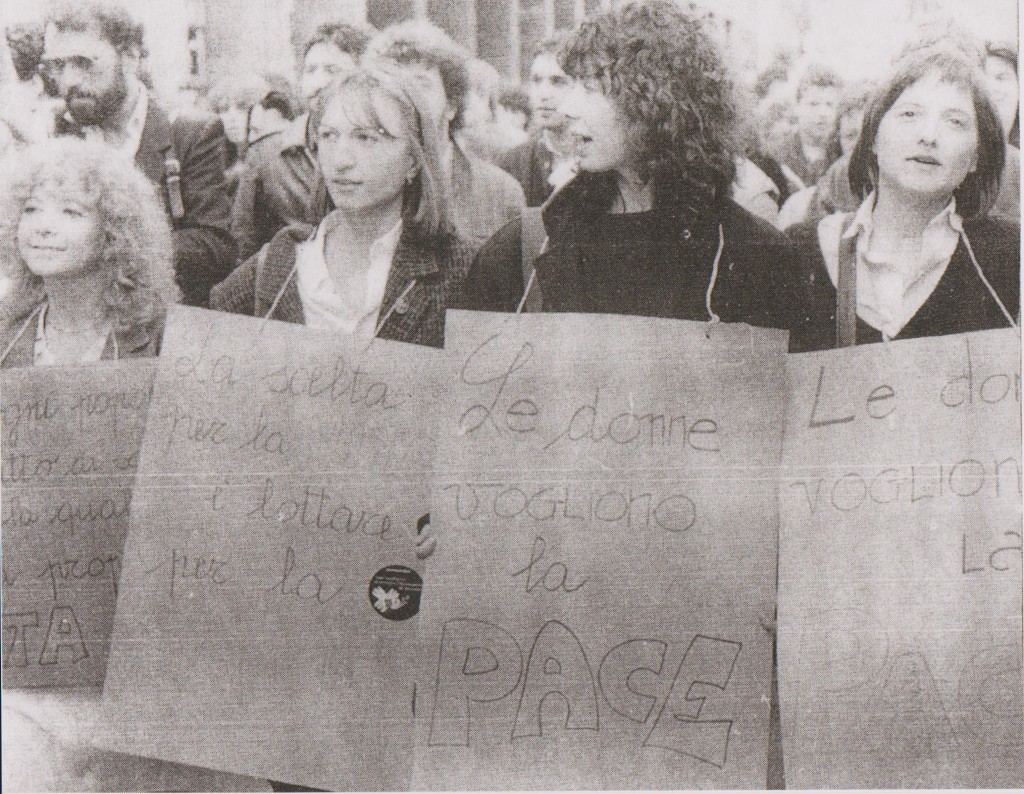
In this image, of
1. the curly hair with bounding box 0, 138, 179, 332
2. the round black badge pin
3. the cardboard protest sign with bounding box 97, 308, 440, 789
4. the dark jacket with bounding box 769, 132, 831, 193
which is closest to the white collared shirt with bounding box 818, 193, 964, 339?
the dark jacket with bounding box 769, 132, 831, 193

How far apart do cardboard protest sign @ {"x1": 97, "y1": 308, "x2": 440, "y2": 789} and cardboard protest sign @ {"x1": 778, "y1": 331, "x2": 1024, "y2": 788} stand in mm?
847

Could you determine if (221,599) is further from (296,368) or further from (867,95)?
(867,95)

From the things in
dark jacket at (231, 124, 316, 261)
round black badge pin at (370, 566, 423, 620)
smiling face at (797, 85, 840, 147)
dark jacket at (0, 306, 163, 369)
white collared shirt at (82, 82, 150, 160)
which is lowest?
round black badge pin at (370, 566, 423, 620)

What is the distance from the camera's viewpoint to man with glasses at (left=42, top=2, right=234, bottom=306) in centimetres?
300

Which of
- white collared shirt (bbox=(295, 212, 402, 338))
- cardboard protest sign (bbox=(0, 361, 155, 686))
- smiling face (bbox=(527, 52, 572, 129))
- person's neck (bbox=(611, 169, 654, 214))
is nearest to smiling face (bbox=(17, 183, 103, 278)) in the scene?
cardboard protest sign (bbox=(0, 361, 155, 686))

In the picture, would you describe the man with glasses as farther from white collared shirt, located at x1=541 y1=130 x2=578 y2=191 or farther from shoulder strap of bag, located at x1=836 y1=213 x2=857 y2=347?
shoulder strap of bag, located at x1=836 y1=213 x2=857 y2=347

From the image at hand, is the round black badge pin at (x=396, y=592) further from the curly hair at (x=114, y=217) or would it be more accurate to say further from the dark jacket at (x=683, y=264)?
the curly hair at (x=114, y=217)

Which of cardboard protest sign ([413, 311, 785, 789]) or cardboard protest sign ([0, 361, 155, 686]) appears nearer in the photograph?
cardboard protest sign ([413, 311, 785, 789])

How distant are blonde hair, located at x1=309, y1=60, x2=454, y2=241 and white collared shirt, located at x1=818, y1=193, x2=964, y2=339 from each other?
2.87 ft

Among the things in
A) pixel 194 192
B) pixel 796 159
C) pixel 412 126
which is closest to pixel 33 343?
pixel 194 192

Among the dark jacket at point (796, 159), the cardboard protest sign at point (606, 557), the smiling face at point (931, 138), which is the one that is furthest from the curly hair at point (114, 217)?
the smiling face at point (931, 138)

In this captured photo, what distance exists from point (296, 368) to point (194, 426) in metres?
0.27

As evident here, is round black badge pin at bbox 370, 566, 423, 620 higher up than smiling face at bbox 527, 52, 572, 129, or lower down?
lower down

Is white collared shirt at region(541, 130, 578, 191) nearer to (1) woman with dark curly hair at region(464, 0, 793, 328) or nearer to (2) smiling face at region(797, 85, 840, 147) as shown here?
(1) woman with dark curly hair at region(464, 0, 793, 328)
